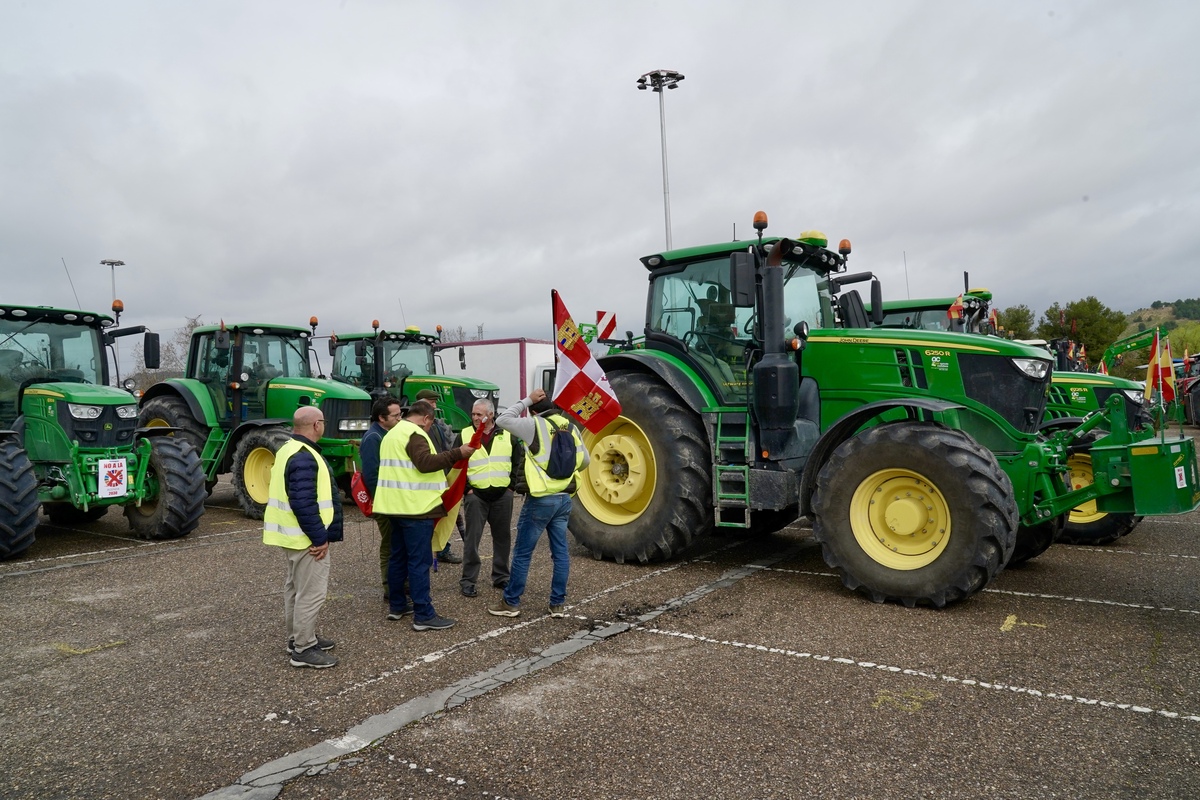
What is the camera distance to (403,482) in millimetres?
5262

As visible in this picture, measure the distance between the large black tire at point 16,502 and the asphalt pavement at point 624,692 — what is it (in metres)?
0.85

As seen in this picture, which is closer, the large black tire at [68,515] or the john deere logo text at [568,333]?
the john deere logo text at [568,333]

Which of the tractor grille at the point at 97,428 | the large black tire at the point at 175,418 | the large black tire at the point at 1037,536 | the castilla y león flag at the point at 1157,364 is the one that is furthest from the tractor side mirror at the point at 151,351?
the castilla y león flag at the point at 1157,364

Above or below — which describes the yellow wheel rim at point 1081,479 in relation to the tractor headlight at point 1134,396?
below

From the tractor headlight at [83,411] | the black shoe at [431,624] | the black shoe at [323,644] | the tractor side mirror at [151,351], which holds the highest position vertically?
the tractor side mirror at [151,351]

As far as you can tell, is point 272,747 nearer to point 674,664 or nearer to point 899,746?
point 674,664

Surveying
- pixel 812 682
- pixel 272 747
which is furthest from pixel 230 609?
pixel 812 682

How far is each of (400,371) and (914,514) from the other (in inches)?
397

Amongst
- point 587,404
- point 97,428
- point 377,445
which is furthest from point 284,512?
point 97,428

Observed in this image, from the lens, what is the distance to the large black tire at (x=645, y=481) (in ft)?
22.3

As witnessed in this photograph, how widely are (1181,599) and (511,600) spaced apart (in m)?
4.75

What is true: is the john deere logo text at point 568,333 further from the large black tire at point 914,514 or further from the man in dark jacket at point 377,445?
the large black tire at point 914,514

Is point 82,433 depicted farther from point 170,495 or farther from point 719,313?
point 719,313

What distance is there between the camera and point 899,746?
355 centimetres
